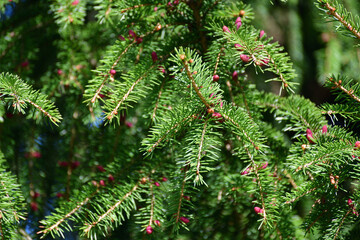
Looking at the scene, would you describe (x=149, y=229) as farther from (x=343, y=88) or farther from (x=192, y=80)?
(x=343, y=88)

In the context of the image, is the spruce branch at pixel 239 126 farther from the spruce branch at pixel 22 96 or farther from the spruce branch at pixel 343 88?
the spruce branch at pixel 22 96

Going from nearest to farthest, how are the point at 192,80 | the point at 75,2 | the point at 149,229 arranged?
the point at 192,80 < the point at 149,229 < the point at 75,2

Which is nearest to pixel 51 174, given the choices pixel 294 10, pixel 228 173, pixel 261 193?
pixel 228 173

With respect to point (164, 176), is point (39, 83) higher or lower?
higher

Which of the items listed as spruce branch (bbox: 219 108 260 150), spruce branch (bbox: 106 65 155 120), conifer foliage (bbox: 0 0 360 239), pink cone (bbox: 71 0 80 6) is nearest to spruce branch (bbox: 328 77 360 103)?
conifer foliage (bbox: 0 0 360 239)

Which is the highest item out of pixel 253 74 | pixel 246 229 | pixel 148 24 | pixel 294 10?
pixel 148 24

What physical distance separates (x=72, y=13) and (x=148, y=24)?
209mm

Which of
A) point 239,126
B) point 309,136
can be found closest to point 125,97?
point 239,126

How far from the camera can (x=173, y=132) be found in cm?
60

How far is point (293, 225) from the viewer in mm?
720

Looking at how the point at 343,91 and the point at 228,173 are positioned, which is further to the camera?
the point at 228,173

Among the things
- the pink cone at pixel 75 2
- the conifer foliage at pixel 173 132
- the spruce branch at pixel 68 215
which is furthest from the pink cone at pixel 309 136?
the pink cone at pixel 75 2

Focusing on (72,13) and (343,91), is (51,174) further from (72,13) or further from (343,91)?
(343,91)

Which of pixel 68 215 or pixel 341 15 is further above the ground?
pixel 341 15
